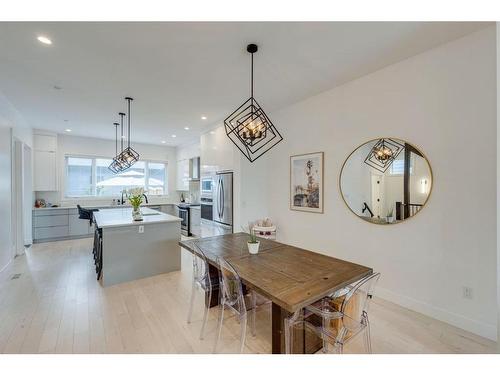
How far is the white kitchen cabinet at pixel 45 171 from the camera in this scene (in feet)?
18.3

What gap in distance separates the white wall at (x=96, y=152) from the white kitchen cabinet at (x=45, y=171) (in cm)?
19

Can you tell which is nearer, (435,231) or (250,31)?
(250,31)

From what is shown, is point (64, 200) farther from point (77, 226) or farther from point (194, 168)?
point (194, 168)

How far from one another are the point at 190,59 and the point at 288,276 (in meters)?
2.36

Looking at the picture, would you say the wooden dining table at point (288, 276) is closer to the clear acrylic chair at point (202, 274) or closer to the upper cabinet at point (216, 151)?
the clear acrylic chair at point (202, 274)

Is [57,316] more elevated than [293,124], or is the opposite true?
[293,124]

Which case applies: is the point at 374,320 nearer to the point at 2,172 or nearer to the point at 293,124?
the point at 293,124

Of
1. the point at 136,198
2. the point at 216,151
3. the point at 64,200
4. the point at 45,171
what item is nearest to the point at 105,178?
the point at 64,200

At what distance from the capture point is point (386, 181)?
8.91 feet

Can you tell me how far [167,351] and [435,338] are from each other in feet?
7.74
